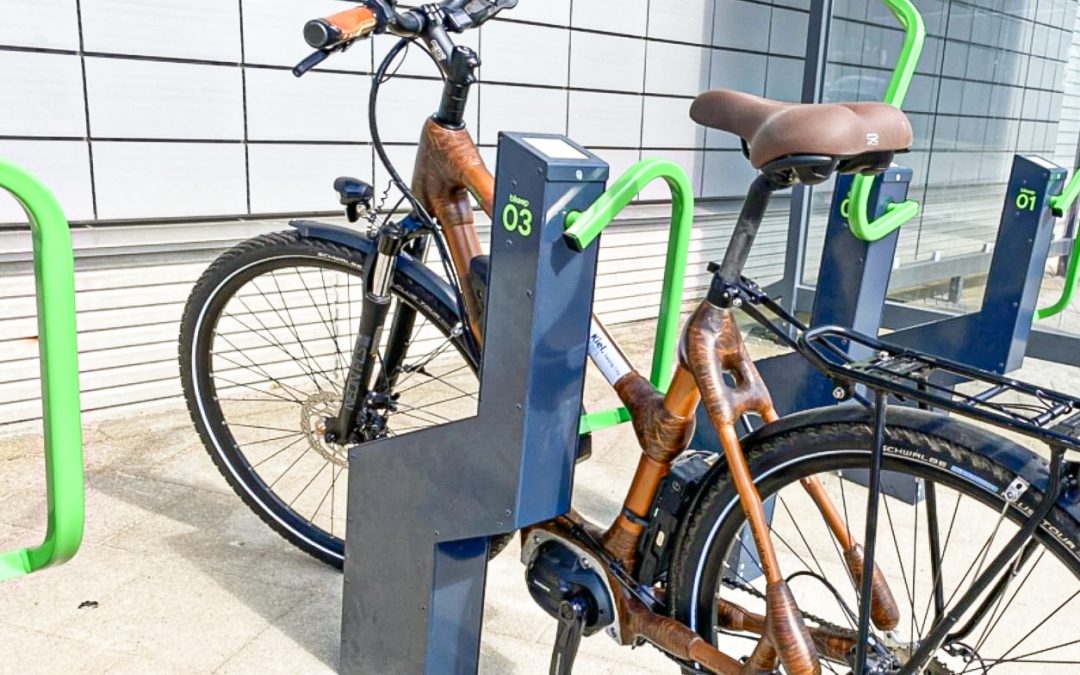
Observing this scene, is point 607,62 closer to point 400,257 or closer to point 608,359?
point 400,257

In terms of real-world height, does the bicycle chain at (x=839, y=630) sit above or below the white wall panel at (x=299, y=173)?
below

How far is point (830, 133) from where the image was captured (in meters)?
1.48

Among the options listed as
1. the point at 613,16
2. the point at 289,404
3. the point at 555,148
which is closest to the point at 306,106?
the point at 289,404

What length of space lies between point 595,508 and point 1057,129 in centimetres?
371

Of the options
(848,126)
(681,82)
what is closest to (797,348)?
(848,126)

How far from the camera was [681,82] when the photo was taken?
18.1 feet

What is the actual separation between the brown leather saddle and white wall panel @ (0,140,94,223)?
8.73ft

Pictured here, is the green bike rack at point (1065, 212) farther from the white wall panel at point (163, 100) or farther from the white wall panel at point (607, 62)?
the white wall panel at point (163, 100)

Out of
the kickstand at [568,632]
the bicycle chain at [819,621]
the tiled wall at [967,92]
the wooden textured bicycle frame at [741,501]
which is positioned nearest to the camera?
the wooden textured bicycle frame at [741,501]

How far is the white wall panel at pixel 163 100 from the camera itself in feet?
11.3

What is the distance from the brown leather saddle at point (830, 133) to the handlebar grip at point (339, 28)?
2.66ft

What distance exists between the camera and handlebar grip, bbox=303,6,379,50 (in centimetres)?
183

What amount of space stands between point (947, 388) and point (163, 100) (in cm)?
309

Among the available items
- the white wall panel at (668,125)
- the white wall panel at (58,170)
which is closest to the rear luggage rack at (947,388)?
the white wall panel at (58,170)
